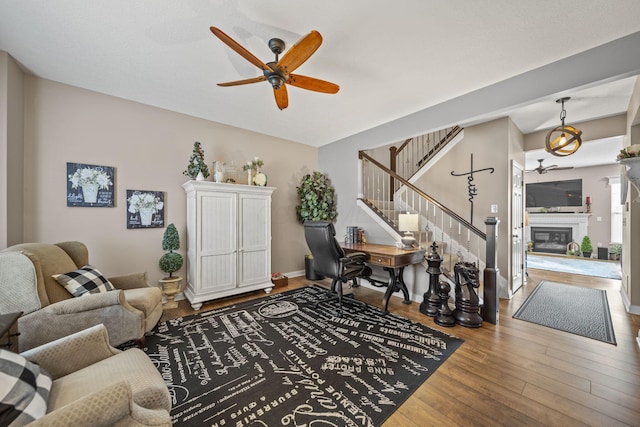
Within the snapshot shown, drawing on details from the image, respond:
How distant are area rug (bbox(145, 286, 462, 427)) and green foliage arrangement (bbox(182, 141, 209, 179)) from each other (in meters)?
1.87

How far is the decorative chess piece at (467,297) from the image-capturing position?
269cm

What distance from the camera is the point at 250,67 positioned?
239cm

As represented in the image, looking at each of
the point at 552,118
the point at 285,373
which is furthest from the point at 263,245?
the point at 552,118

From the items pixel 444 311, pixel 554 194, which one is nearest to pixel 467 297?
pixel 444 311

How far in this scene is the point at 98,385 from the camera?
1.13 m

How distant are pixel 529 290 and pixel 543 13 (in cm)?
399

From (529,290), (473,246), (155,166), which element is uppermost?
(155,166)

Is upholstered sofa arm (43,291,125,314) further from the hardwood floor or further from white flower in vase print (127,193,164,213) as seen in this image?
the hardwood floor

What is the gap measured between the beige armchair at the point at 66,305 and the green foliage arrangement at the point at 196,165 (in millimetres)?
1419

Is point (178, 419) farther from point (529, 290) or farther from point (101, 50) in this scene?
point (529, 290)

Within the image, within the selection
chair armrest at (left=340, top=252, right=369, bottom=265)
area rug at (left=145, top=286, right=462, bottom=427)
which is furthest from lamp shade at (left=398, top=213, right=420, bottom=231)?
area rug at (left=145, top=286, right=462, bottom=427)

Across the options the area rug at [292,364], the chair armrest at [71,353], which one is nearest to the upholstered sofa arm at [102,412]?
the chair armrest at [71,353]

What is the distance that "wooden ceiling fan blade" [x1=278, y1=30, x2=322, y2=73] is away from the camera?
5.22ft

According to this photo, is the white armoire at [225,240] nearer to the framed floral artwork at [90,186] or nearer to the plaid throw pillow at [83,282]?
the framed floral artwork at [90,186]
